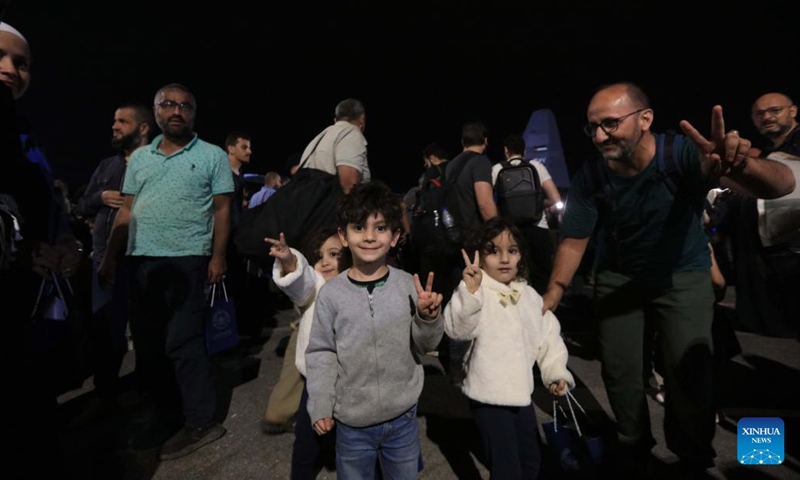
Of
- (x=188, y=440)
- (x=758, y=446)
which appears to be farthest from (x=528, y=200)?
(x=188, y=440)

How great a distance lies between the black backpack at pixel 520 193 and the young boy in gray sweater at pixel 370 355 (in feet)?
8.23

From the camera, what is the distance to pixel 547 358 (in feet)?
7.67

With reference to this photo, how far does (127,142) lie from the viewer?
3590 mm

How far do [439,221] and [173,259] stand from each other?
7.50 ft

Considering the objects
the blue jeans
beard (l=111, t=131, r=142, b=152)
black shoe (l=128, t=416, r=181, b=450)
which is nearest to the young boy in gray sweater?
the blue jeans

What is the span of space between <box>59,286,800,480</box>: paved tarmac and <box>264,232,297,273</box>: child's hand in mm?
1314

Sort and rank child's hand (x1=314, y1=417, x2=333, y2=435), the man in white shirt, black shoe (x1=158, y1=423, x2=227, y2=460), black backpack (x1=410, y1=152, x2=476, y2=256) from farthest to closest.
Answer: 1. black backpack (x1=410, y1=152, x2=476, y2=256)
2. the man in white shirt
3. black shoe (x1=158, y1=423, x2=227, y2=460)
4. child's hand (x1=314, y1=417, x2=333, y2=435)

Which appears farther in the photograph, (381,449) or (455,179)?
(455,179)

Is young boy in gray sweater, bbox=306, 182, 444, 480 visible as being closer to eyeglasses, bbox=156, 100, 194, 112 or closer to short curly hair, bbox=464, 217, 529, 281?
short curly hair, bbox=464, 217, 529, 281

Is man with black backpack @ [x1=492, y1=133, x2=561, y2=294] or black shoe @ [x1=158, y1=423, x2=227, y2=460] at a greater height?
man with black backpack @ [x1=492, y1=133, x2=561, y2=294]

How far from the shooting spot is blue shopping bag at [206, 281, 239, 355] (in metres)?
3.34

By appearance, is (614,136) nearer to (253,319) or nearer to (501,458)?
(501,458)

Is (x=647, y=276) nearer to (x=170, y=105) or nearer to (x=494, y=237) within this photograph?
(x=494, y=237)

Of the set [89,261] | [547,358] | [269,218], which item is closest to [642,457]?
[547,358]
